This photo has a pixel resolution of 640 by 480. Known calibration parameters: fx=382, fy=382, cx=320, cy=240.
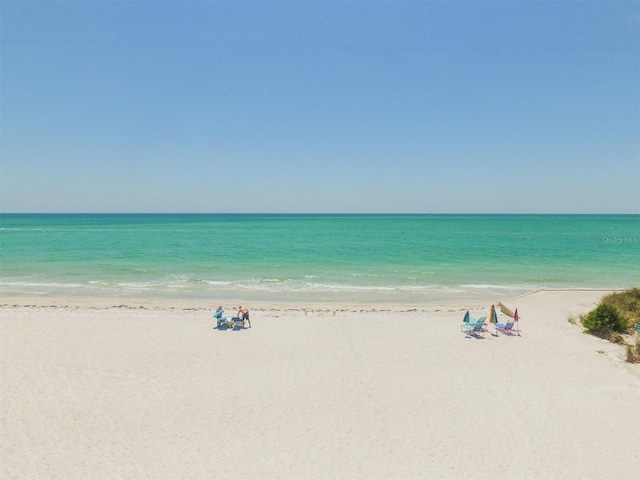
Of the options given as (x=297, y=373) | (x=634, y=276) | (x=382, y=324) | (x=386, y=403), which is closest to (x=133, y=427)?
(x=297, y=373)

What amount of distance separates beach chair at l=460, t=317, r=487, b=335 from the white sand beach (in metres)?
0.37

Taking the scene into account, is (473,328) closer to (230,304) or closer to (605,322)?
(605,322)

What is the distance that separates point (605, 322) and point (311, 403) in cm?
1153

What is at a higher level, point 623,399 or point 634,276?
point 634,276

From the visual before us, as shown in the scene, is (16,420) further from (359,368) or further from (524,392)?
(524,392)

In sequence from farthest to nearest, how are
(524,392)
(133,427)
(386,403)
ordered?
(524,392) < (386,403) < (133,427)

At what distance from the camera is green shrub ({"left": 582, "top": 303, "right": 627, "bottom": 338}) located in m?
13.5

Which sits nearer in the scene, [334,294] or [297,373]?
[297,373]

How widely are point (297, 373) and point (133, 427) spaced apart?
404cm

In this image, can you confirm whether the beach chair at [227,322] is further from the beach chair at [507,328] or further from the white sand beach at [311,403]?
the beach chair at [507,328]

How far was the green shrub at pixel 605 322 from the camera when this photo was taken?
13469mm

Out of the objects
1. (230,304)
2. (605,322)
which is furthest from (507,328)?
(230,304)

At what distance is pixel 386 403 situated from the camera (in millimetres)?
8484

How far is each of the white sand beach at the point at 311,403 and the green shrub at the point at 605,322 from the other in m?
0.77
